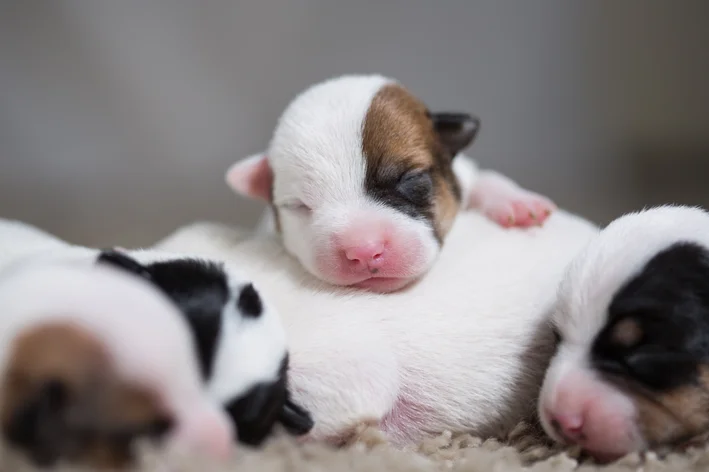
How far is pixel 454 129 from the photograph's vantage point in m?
2.12

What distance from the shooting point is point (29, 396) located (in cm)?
106

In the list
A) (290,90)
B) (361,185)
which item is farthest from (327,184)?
(290,90)

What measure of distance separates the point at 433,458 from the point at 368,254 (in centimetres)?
48

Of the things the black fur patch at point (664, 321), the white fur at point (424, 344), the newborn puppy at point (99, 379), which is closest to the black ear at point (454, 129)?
the white fur at point (424, 344)

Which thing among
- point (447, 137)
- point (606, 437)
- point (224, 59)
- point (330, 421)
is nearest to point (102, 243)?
point (224, 59)

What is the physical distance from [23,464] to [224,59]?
2376mm

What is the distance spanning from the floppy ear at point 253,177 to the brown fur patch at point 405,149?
41cm

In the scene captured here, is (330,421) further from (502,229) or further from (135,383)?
(502,229)

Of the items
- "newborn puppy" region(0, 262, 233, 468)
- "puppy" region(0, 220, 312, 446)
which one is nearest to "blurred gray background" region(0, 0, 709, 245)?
"puppy" region(0, 220, 312, 446)

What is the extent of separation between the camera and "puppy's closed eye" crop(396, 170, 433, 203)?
6.00 feet

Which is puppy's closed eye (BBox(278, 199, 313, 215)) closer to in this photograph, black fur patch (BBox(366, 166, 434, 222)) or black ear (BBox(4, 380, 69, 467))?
black fur patch (BBox(366, 166, 434, 222))

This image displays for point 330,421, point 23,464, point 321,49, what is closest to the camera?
point 23,464

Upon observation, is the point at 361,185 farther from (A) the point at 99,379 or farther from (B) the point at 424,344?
(A) the point at 99,379

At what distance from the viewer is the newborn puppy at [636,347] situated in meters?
1.31
